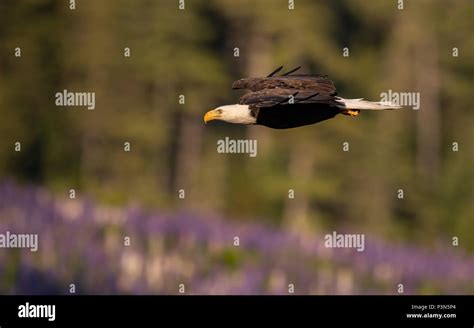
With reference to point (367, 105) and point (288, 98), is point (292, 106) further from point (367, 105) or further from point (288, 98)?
point (367, 105)

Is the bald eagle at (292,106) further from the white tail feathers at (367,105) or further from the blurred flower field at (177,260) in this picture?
the blurred flower field at (177,260)

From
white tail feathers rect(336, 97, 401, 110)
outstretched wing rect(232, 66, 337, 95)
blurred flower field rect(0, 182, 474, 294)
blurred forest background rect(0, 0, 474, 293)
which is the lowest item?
blurred flower field rect(0, 182, 474, 294)

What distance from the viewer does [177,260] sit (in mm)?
10164

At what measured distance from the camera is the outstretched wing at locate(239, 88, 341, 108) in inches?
308

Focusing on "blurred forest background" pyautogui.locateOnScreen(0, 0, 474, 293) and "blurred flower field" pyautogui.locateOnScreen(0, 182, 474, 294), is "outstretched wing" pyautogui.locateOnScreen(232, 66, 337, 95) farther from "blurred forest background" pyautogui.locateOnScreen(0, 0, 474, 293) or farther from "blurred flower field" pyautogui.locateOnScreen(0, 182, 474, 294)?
"blurred forest background" pyautogui.locateOnScreen(0, 0, 474, 293)

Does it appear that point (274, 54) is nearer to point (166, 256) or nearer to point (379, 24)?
point (379, 24)

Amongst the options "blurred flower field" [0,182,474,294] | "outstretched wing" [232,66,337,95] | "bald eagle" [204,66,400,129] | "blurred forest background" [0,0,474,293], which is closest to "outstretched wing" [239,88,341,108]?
"bald eagle" [204,66,400,129]

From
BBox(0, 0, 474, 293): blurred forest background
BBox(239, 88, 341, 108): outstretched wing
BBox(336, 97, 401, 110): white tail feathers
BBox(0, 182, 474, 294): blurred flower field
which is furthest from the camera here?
BBox(0, 0, 474, 293): blurred forest background

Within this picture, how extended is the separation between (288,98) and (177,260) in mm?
2902

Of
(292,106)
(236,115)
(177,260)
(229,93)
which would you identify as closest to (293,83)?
(292,106)

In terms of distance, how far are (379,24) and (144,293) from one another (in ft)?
82.0

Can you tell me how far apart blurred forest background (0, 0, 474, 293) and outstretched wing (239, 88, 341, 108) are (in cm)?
1949

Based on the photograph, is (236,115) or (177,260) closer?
(236,115)

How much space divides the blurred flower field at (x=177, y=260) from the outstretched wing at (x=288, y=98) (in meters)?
2.28
